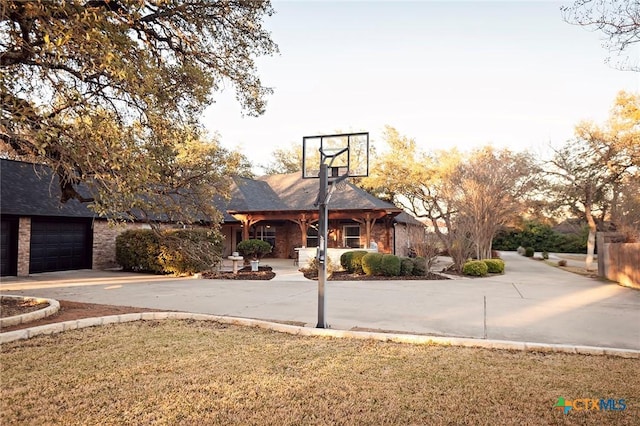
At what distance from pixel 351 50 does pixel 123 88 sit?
6.78 m

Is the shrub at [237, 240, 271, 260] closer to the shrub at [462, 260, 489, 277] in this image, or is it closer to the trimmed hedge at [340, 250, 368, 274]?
the trimmed hedge at [340, 250, 368, 274]

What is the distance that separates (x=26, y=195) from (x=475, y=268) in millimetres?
16963

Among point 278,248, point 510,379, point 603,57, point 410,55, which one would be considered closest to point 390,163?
point 278,248

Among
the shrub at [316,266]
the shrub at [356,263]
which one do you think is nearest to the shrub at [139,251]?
the shrub at [316,266]

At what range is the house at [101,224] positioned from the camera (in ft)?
44.9

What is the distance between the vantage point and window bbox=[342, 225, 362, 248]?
70.8 ft

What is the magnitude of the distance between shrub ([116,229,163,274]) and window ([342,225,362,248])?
32.9 ft

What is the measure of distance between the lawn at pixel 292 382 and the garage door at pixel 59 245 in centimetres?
1097

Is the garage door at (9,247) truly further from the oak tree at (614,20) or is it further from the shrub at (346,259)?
the oak tree at (614,20)

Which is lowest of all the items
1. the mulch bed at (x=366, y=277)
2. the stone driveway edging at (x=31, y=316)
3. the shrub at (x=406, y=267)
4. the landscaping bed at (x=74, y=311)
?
the mulch bed at (x=366, y=277)

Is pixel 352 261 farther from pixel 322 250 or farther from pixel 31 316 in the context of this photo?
pixel 31 316

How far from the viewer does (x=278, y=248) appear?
23.4 meters

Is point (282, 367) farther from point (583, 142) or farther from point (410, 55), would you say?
point (583, 142)

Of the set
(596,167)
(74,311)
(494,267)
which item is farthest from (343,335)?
(596,167)
